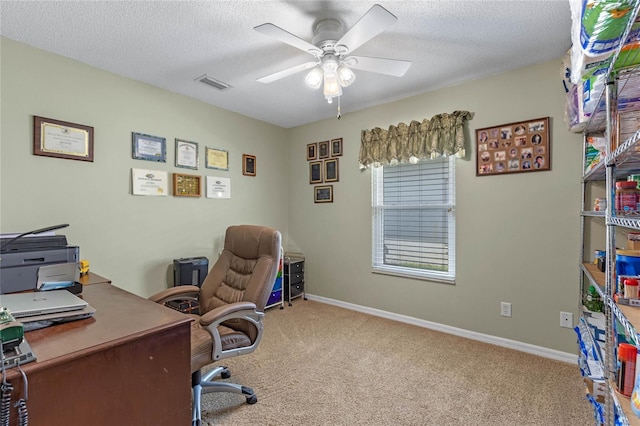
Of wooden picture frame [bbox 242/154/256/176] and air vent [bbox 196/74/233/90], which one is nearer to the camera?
air vent [bbox 196/74/233/90]

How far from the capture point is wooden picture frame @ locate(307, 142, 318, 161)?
4055 millimetres

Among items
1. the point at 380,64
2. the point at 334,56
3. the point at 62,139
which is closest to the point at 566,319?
the point at 380,64

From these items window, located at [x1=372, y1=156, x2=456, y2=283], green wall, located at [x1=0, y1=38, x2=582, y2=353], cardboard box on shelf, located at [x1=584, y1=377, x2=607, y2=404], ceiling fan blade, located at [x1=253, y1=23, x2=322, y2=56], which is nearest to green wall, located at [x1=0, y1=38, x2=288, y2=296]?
green wall, located at [x1=0, y1=38, x2=582, y2=353]

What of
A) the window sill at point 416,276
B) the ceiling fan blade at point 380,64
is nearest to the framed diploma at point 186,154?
the ceiling fan blade at point 380,64

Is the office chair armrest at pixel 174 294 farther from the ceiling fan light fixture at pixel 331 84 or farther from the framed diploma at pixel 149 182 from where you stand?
the ceiling fan light fixture at pixel 331 84

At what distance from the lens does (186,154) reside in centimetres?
321

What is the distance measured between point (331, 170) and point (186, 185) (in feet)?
5.81

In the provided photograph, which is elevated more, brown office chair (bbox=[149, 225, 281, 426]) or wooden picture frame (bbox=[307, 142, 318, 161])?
wooden picture frame (bbox=[307, 142, 318, 161])

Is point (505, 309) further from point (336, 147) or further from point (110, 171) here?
point (110, 171)

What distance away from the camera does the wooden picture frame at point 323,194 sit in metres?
3.92

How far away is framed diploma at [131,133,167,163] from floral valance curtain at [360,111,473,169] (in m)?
2.18

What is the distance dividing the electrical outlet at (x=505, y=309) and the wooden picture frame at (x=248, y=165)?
314cm

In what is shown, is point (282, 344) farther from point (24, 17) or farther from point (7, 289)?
point (24, 17)

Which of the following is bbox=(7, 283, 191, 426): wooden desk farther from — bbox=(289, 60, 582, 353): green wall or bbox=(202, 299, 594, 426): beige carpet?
bbox=(289, 60, 582, 353): green wall
